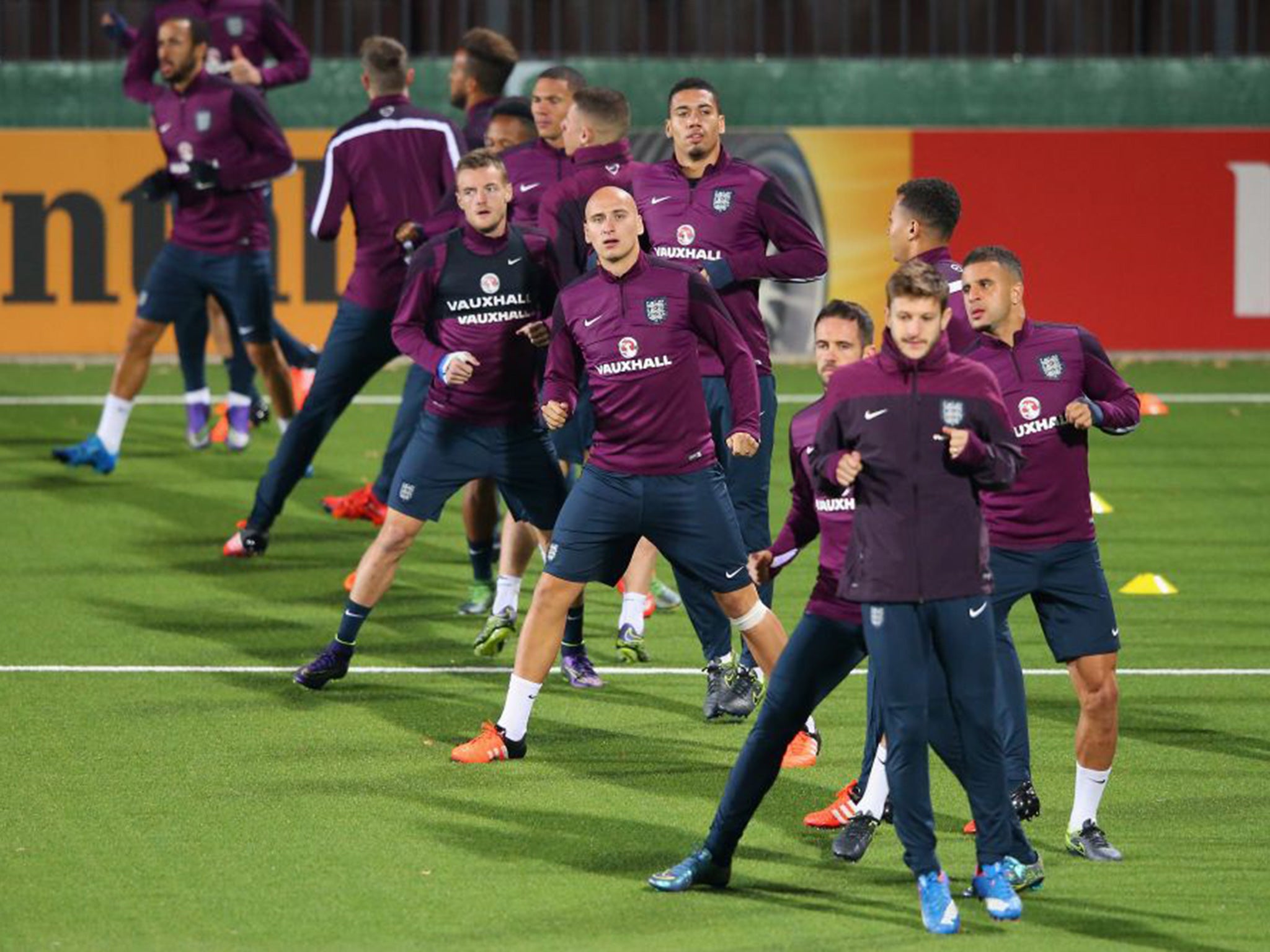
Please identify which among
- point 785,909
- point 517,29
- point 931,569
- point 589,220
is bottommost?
point 785,909

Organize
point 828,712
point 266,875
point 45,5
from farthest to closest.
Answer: point 45,5
point 828,712
point 266,875

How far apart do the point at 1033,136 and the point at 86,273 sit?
777 centimetres

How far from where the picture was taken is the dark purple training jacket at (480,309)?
992 centimetres

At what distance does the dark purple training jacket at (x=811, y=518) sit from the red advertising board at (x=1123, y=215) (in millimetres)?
11956

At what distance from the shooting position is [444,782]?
28.6 feet

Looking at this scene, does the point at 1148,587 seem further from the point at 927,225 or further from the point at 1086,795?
the point at 1086,795

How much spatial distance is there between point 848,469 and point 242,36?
10.6 meters

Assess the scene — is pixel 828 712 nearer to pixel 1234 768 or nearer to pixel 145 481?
pixel 1234 768

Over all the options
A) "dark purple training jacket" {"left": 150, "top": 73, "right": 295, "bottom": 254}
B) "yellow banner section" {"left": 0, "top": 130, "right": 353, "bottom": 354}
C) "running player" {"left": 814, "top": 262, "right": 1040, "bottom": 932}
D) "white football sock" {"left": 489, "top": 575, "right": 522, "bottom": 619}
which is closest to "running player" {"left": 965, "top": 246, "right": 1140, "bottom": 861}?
"running player" {"left": 814, "top": 262, "right": 1040, "bottom": 932}

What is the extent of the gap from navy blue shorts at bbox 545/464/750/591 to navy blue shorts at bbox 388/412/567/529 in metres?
1.27

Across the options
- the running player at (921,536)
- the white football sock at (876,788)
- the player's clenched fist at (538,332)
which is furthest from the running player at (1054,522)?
the player's clenched fist at (538,332)

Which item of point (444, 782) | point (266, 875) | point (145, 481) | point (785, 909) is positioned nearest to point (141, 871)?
point (266, 875)

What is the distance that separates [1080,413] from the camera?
7727 millimetres

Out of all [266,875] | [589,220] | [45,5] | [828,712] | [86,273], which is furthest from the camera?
[45,5]
